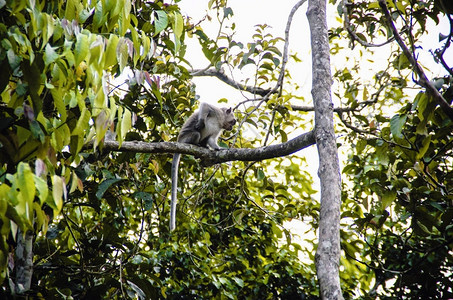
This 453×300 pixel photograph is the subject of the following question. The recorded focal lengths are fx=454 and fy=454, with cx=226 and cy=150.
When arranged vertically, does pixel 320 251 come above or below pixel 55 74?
below

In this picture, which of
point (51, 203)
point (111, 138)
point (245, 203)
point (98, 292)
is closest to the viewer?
point (51, 203)

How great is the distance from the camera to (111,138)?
11.4 ft

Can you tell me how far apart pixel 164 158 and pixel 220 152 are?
0.88m

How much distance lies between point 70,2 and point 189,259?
3.44 meters

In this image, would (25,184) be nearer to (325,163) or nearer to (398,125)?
(325,163)

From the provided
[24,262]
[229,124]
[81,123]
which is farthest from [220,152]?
[229,124]

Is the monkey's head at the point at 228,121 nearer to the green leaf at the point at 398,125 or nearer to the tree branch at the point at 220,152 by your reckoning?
the tree branch at the point at 220,152

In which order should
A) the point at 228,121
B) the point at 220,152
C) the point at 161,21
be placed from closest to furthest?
the point at 161,21
the point at 220,152
the point at 228,121

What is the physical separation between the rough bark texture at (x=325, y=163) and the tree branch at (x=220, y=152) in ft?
0.83

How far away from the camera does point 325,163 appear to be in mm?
2283

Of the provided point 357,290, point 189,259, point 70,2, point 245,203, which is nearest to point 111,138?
point 70,2

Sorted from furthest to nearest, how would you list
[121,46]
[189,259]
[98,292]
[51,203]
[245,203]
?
[245,203] → [189,259] → [98,292] → [121,46] → [51,203]

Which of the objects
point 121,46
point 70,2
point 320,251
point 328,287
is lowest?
point 328,287

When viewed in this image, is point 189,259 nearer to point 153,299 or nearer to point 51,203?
point 153,299
